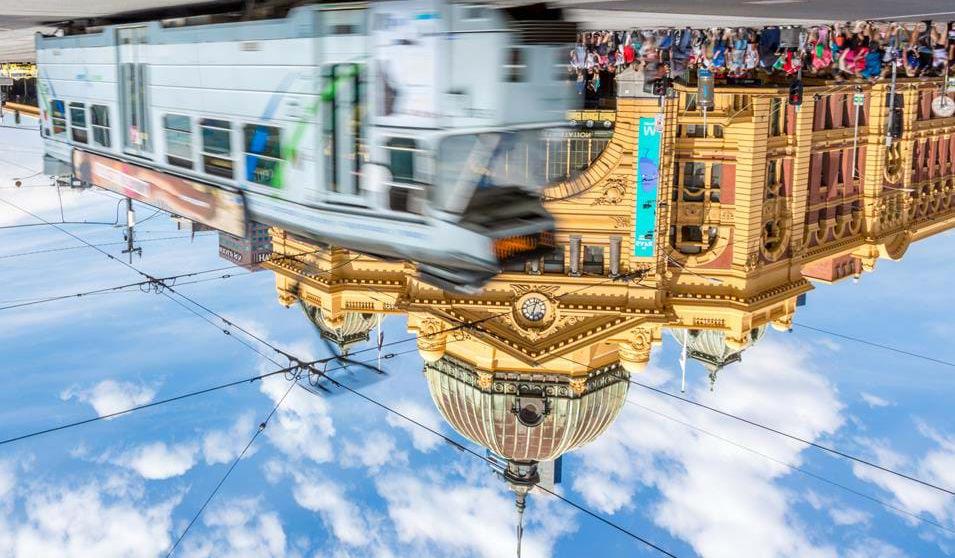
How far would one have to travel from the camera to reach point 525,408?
120 feet

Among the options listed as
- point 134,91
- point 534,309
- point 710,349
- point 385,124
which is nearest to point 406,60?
point 385,124

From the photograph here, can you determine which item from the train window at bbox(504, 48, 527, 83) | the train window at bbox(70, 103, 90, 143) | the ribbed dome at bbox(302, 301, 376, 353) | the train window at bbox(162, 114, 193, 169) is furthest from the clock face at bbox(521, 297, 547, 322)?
the train window at bbox(504, 48, 527, 83)

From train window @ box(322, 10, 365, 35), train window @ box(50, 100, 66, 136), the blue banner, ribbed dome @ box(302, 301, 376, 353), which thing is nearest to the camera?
train window @ box(322, 10, 365, 35)

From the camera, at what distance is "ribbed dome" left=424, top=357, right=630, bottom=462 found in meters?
36.2

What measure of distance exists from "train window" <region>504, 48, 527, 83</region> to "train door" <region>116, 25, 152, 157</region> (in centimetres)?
796

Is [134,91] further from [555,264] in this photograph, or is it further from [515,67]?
[555,264]

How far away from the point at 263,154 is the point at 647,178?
956 inches

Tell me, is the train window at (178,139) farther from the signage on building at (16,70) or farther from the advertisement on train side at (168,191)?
the signage on building at (16,70)

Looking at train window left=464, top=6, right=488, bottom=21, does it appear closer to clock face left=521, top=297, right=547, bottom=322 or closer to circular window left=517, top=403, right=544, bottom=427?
clock face left=521, top=297, right=547, bottom=322

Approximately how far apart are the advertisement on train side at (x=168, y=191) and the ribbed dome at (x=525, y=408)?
21.6 meters

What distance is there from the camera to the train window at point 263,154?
1168cm

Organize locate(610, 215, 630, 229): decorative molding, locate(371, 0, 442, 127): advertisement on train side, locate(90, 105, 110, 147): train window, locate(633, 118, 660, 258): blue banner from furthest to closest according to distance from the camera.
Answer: locate(610, 215, 630, 229): decorative molding
locate(633, 118, 660, 258): blue banner
locate(90, 105, 110, 147): train window
locate(371, 0, 442, 127): advertisement on train side

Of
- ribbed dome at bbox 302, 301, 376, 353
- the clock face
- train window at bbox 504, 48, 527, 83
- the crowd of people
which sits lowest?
ribbed dome at bbox 302, 301, 376, 353

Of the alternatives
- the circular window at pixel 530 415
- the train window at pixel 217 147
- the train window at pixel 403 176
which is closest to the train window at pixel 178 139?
the train window at pixel 217 147
